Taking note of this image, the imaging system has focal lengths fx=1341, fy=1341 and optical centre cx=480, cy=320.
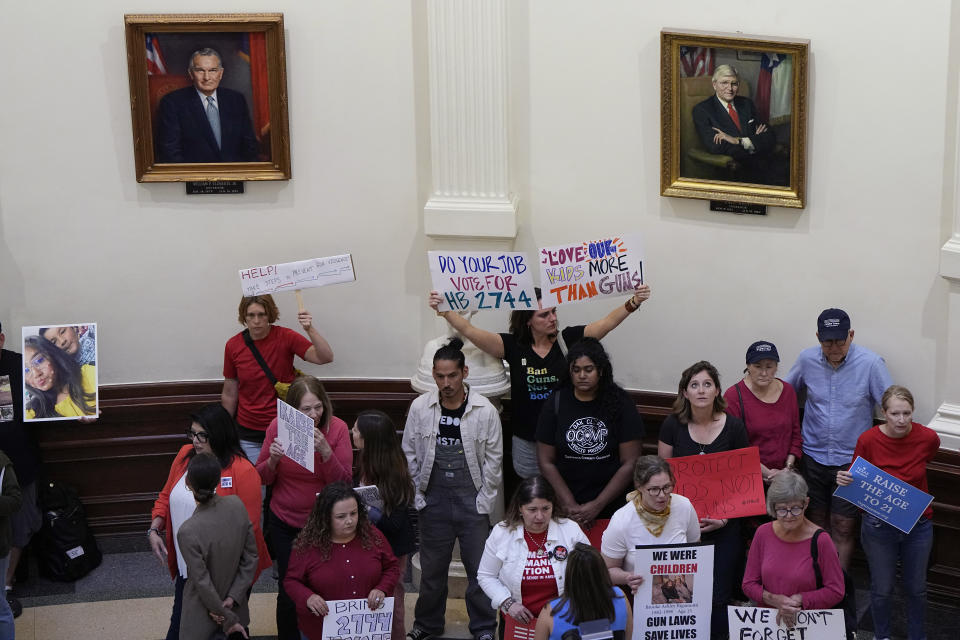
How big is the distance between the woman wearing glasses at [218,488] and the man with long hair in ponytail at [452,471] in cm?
101

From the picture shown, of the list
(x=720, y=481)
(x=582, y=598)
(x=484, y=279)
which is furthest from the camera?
(x=484, y=279)

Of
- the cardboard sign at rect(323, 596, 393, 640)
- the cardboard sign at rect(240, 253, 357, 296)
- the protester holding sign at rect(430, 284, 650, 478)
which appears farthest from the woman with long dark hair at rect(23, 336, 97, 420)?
the cardboard sign at rect(323, 596, 393, 640)

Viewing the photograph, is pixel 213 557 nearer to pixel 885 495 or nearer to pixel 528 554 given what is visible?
pixel 528 554

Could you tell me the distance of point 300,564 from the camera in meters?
6.52

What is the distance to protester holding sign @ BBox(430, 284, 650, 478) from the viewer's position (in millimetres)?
7910

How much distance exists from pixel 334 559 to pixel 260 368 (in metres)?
2.27

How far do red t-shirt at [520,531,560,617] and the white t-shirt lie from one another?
1.22 ft

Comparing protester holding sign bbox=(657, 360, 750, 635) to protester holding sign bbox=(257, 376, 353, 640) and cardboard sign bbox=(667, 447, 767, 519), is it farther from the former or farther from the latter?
protester holding sign bbox=(257, 376, 353, 640)

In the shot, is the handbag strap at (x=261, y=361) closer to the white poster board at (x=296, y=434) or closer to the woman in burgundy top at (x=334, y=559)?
the white poster board at (x=296, y=434)

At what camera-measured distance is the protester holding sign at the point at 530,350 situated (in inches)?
311

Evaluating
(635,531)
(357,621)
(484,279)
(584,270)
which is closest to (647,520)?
(635,531)

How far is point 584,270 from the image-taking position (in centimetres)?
793

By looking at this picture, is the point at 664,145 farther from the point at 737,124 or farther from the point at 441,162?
the point at 441,162

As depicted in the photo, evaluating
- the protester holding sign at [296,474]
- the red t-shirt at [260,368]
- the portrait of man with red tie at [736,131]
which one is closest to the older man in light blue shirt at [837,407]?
the portrait of man with red tie at [736,131]
